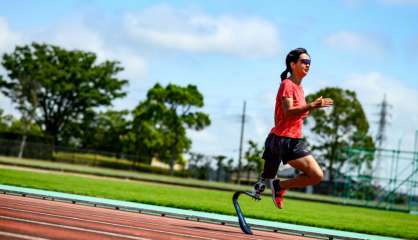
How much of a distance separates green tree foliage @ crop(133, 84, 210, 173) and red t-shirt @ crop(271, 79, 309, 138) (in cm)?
6762

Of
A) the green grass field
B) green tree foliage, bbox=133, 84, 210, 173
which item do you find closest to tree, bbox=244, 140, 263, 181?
green tree foliage, bbox=133, 84, 210, 173

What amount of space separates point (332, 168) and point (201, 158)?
1398 cm

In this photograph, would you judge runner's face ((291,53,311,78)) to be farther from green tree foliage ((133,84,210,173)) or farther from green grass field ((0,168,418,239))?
green tree foliage ((133,84,210,173))

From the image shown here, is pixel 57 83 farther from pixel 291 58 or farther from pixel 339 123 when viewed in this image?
pixel 291 58

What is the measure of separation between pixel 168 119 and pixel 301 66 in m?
68.2

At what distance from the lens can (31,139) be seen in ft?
243

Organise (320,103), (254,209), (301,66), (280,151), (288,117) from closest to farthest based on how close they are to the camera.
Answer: (320,103)
(288,117)
(280,151)
(301,66)
(254,209)

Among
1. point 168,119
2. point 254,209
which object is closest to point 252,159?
point 168,119

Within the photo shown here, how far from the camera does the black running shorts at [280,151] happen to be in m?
9.23

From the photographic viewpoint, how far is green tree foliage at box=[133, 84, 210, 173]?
77375 millimetres

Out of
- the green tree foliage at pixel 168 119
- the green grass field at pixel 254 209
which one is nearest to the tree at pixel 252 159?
the green tree foliage at pixel 168 119

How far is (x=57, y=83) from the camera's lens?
76250 millimetres

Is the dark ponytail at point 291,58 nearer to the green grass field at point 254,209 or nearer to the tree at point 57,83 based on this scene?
the green grass field at point 254,209

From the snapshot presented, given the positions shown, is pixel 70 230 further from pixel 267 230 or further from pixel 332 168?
pixel 332 168
